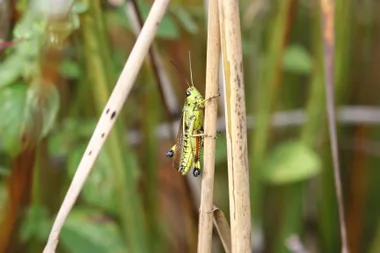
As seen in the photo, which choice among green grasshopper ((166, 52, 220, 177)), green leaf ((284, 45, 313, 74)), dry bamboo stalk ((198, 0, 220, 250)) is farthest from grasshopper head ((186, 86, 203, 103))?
green leaf ((284, 45, 313, 74))

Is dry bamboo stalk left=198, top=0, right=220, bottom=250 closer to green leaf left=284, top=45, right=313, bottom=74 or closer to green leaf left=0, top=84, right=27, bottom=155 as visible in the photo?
green leaf left=0, top=84, right=27, bottom=155

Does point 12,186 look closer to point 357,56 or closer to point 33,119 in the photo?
point 33,119

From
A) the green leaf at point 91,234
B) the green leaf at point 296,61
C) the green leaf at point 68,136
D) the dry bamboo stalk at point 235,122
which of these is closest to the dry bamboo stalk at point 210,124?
the dry bamboo stalk at point 235,122

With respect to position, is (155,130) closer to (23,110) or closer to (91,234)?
(91,234)

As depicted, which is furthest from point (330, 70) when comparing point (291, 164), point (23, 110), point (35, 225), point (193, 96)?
point (35, 225)

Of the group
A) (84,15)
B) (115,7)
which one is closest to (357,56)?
(115,7)

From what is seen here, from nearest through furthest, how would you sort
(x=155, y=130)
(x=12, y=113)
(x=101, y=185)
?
1. (x=12, y=113)
2. (x=101, y=185)
3. (x=155, y=130)
